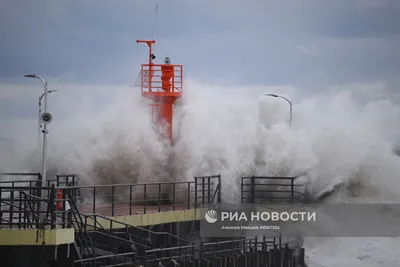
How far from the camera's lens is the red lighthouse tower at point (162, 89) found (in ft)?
86.5

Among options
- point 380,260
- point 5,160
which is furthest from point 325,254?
point 5,160

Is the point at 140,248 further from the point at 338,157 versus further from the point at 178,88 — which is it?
the point at 338,157

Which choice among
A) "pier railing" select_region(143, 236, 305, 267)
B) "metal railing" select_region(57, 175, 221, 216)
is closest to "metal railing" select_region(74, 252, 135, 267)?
"pier railing" select_region(143, 236, 305, 267)

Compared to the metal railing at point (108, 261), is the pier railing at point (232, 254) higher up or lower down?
lower down

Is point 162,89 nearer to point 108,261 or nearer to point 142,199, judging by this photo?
point 142,199

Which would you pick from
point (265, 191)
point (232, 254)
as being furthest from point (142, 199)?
point (232, 254)

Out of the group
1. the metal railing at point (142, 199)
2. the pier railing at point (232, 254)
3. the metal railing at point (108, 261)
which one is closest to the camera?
the metal railing at point (108, 261)

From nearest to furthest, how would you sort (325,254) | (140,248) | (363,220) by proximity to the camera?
1. (140,248)
2. (325,254)
3. (363,220)

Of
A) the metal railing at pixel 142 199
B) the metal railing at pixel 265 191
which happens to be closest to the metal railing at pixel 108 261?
the metal railing at pixel 142 199

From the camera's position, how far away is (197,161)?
26.5 m

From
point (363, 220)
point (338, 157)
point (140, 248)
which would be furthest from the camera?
point (338, 157)

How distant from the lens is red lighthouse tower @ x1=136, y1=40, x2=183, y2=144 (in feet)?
86.5

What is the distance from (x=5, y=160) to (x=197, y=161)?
20.8 ft

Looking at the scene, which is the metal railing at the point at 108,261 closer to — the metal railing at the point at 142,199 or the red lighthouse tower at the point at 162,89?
the metal railing at the point at 142,199
